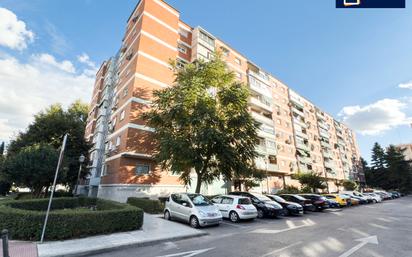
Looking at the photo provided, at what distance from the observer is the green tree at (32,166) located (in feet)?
58.4

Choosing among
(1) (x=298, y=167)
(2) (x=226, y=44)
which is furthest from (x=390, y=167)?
(2) (x=226, y=44)

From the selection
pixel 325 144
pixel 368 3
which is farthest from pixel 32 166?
pixel 325 144

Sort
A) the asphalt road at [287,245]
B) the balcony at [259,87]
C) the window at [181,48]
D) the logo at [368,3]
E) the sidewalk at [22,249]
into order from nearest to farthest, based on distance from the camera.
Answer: the sidewalk at [22,249], the asphalt road at [287,245], the logo at [368,3], the window at [181,48], the balcony at [259,87]

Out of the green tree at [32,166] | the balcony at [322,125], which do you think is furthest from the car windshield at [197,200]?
the balcony at [322,125]

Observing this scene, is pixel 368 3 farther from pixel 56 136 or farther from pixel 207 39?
pixel 56 136

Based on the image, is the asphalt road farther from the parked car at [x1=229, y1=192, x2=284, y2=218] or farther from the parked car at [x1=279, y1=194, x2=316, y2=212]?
the parked car at [x1=279, y1=194, x2=316, y2=212]

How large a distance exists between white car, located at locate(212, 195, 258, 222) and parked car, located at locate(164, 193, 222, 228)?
1779 mm

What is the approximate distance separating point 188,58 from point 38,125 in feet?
68.1

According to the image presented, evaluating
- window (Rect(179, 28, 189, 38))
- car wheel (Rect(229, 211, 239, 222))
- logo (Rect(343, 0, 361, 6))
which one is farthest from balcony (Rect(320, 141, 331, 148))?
logo (Rect(343, 0, 361, 6))

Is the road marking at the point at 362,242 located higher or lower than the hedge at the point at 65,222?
lower

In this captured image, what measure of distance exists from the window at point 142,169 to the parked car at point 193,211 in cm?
813

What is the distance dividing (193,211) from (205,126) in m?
6.68

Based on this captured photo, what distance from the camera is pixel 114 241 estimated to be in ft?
26.0

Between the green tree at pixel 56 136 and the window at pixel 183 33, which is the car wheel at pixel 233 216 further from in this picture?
the window at pixel 183 33
